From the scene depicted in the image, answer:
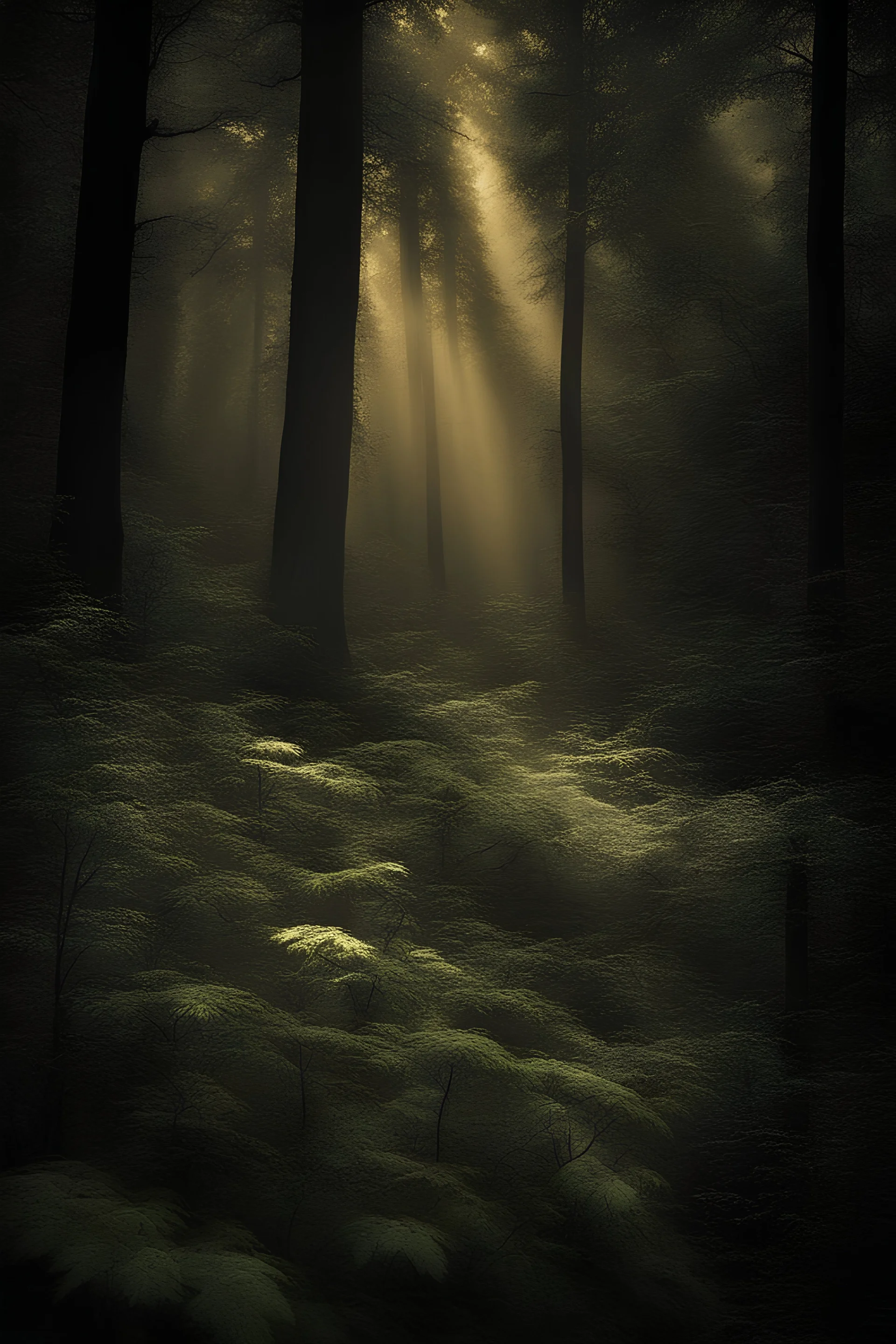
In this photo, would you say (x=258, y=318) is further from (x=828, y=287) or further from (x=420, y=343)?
(x=828, y=287)

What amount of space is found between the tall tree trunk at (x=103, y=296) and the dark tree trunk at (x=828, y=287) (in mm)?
7592

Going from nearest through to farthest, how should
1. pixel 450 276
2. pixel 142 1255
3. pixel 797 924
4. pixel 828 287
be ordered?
1. pixel 142 1255
2. pixel 797 924
3. pixel 828 287
4. pixel 450 276

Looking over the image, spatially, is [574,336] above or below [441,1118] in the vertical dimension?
above

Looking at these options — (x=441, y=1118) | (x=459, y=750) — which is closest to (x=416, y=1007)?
(x=441, y=1118)

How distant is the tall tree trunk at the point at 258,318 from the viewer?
23.3 m

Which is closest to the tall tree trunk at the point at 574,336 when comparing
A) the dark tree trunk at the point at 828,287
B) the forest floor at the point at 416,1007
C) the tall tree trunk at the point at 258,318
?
the dark tree trunk at the point at 828,287

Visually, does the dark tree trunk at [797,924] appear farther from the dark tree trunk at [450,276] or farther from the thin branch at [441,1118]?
the dark tree trunk at [450,276]

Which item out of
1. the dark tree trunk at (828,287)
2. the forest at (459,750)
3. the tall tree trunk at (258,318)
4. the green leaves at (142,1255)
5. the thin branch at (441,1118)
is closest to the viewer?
the green leaves at (142,1255)

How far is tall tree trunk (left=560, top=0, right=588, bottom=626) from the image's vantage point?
15695mm

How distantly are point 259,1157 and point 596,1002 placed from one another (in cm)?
266

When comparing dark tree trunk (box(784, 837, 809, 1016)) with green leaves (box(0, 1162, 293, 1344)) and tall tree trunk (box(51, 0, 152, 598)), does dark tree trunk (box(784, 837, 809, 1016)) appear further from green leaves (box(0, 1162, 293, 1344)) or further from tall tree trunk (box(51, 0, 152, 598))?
tall tree trunk (box(51, 0, 152, 598))

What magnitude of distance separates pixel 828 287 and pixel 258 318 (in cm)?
1667

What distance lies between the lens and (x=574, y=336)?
52.3 ft

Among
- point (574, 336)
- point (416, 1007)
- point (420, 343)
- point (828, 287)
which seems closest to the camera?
point (416, 1007)
